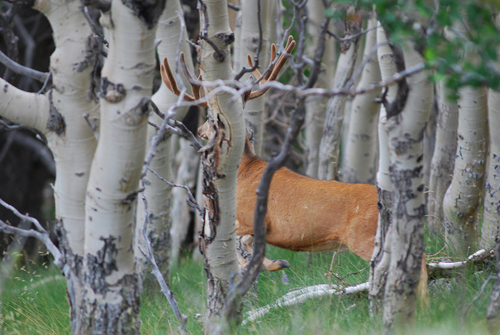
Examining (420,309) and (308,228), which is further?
(308,228)

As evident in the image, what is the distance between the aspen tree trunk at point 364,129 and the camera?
17.6ft

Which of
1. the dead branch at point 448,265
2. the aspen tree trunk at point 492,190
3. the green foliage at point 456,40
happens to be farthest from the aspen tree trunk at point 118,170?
the aspen tree trunk at point 492,190

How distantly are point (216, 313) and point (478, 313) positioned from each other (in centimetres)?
142

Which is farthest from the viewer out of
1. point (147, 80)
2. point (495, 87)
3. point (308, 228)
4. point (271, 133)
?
point (271, 133)

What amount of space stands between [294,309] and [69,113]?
1739mm

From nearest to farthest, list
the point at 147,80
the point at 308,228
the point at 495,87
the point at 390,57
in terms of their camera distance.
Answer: the point at 495,87
the point at 147,80
the point at 390,57
the point at 308,228

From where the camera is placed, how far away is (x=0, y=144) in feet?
26.6

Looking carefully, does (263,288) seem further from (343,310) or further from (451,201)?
(451,201)

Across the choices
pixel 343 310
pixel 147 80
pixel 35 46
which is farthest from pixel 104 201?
pixel 35 46

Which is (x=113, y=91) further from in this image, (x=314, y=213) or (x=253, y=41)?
(x=253, y=41)

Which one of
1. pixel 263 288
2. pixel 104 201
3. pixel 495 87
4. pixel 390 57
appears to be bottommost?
pixel 263 288

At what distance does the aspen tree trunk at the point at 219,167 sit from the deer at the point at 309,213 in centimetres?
64

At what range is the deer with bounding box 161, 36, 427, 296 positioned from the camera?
341 centimetres

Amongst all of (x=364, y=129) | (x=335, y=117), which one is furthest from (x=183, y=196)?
(x=364, y=129)
